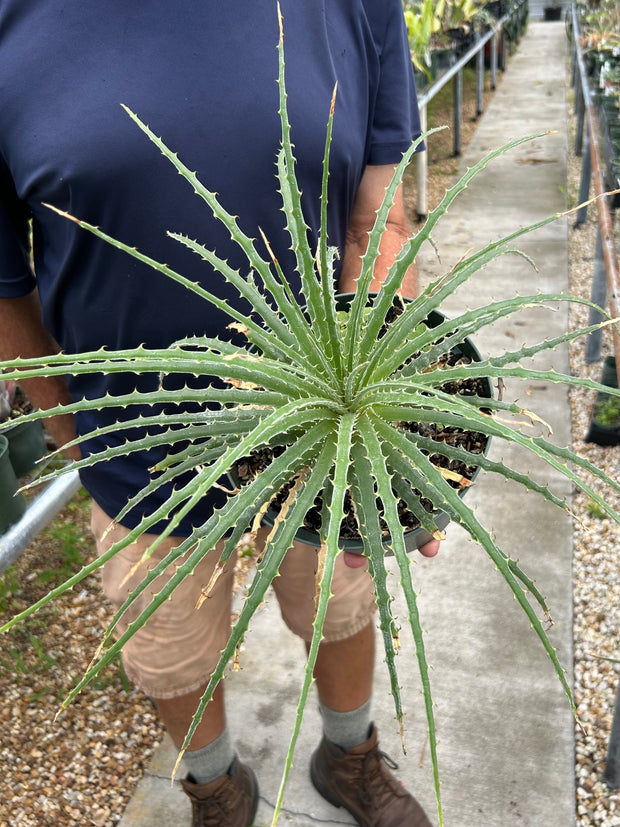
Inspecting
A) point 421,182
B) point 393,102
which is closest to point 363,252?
point 393,102

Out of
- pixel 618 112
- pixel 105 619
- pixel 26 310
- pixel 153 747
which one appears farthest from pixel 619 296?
pixel 618 112

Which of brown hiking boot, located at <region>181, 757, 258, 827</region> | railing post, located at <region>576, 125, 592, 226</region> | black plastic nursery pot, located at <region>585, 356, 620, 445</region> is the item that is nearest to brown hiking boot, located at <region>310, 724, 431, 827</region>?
brown hiking boot, located at <region>181, 757, 258, 827</region>

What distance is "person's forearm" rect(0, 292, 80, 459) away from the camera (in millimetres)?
1330

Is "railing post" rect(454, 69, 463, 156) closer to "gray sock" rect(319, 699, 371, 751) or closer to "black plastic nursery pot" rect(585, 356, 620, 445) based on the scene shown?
"black plastic nursery pot" rect(585, 356, 620, 445)

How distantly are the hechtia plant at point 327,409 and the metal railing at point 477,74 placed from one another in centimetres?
356

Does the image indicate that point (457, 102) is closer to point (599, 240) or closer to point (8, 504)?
point (599, 240)

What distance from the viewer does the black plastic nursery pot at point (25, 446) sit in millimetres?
2449

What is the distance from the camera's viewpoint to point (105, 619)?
237cm

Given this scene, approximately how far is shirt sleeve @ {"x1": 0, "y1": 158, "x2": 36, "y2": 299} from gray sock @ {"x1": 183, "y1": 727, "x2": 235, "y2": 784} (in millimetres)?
1059

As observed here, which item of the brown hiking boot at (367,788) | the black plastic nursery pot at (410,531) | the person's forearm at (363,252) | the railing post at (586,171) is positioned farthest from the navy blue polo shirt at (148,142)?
the railing post at (586,171)

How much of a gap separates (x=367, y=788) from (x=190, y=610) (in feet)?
2.33

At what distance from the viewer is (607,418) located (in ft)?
9.52

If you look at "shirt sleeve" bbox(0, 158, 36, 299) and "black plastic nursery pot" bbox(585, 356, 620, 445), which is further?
"black plastic nursery pot" bbox(585, 356, 620, 445)

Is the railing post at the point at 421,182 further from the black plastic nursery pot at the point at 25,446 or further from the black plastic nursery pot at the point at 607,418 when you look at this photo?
the black plastic nursery pot at the point at 25,446
